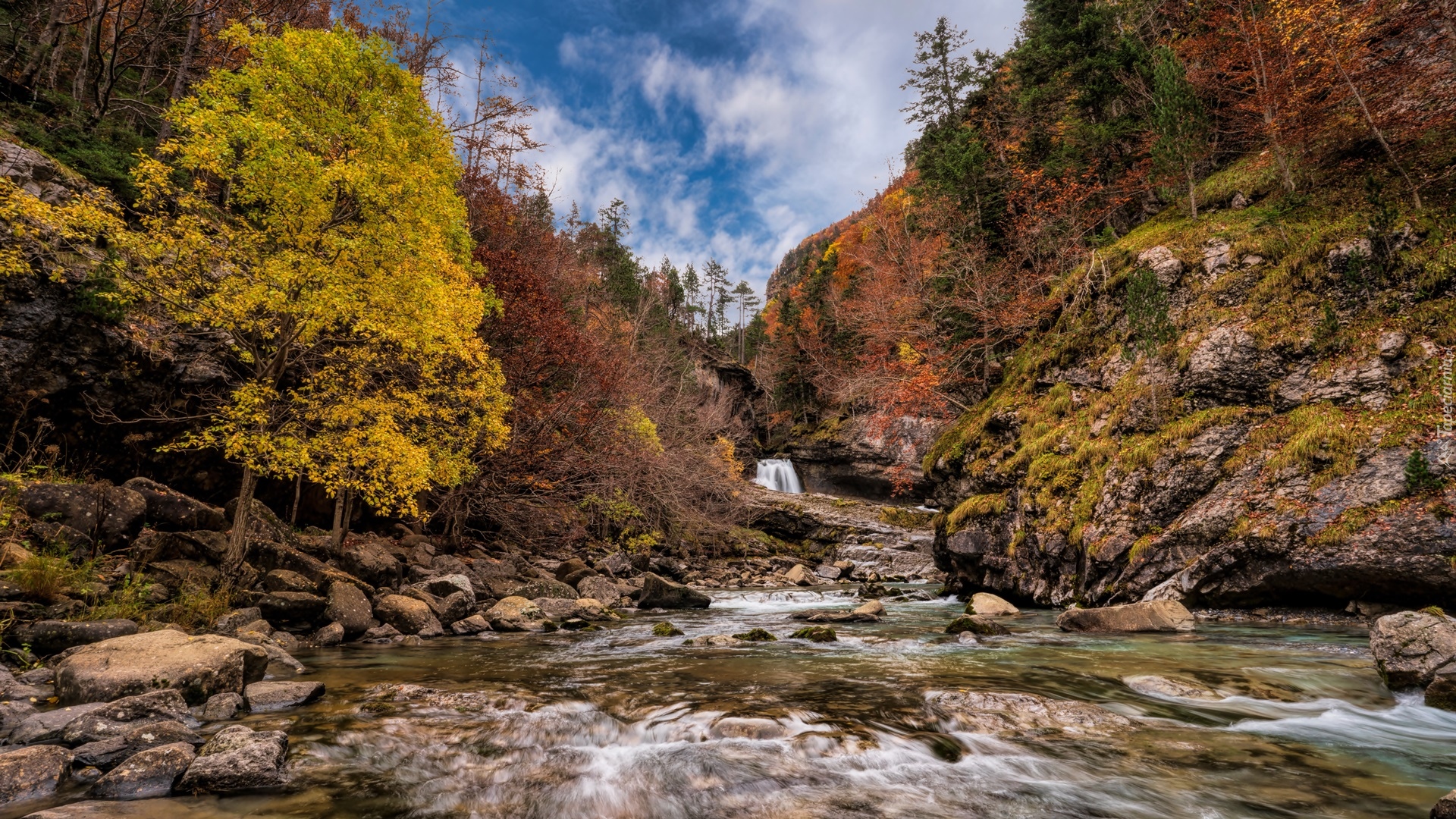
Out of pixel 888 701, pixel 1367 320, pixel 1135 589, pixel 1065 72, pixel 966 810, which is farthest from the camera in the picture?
pixel 1065 72

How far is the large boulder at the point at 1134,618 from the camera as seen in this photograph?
1006cm

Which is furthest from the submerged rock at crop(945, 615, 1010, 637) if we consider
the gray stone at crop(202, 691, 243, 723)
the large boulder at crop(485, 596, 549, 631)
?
the gray stone at crop(202, 691, 243, 723)

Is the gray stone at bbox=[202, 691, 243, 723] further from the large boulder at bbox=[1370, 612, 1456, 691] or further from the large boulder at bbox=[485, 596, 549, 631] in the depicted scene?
the large boulder at bbox=[1370, 612, 1456, 691]

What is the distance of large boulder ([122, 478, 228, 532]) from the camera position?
1030cm

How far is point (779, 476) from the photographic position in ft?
156

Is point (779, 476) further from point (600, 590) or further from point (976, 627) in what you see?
point (976, 627)

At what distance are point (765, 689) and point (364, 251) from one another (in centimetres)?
1020

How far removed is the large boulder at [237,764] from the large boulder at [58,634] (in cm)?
414

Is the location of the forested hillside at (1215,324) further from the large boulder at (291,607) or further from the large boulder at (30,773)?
the large boulder at (291,607)

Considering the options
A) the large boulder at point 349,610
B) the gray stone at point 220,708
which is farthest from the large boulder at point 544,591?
the gray stone at point 220,708

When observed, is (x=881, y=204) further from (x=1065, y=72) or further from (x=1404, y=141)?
(x=1404, y=141)

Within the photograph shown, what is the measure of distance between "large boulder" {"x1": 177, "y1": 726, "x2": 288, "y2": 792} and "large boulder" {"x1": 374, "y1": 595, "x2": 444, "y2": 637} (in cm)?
697

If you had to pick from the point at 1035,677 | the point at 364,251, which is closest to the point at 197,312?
the point at 364,251

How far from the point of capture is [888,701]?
253 inches
